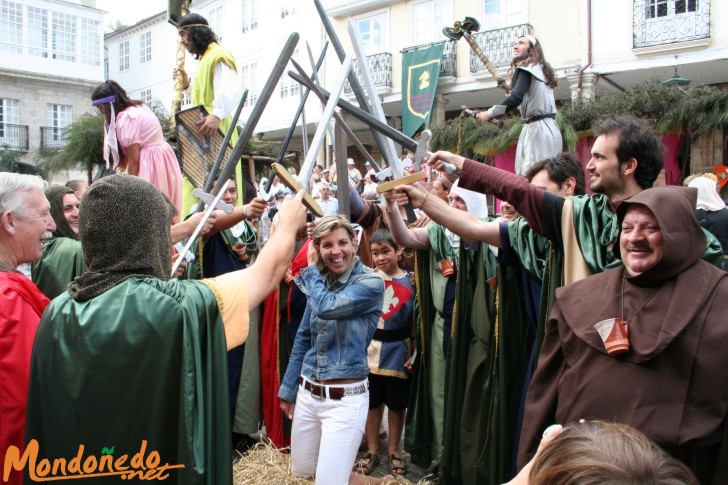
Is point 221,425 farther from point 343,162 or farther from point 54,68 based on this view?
point 54,68

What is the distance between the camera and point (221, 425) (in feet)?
6.77

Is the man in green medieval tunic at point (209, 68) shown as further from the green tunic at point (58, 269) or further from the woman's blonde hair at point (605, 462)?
the woman's blonde hair at point (605, 462)

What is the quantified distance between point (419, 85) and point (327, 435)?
16901 millimetres

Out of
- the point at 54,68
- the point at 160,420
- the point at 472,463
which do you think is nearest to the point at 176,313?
the point at 160,420

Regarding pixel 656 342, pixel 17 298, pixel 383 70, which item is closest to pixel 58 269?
pixel 17 298

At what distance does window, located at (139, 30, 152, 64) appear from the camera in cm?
3512

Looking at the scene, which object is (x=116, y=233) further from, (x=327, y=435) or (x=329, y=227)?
(x=327, y=435)

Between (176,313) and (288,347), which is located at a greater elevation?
(176,313)

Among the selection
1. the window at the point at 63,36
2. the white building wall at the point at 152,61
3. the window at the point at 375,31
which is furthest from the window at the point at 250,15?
the window at the point at 63,36

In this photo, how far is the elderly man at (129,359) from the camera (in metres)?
1.93

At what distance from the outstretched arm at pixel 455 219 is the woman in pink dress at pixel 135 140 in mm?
2566

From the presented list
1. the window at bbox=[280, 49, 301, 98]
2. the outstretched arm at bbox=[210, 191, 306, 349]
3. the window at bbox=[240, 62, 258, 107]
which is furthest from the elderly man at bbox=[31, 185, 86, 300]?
the window at bbox=[240, 62, 258, 107]

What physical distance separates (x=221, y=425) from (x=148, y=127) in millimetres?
3426

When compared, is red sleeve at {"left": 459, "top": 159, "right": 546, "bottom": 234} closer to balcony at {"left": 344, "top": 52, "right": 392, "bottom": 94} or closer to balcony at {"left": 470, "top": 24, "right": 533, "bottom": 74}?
balcony at {"left": 470, "top": 24, "right": 533, "bottom": 74}
